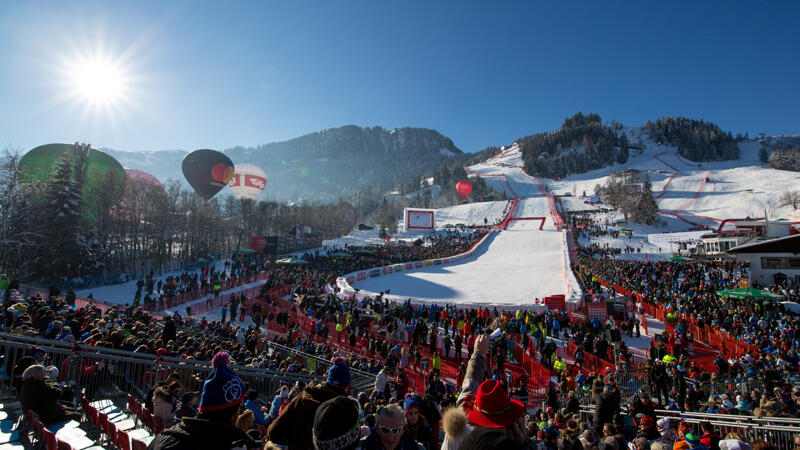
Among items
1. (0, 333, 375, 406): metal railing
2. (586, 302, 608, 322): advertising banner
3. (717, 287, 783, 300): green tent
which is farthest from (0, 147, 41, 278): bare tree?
(717, 287, 783, 300): green tent

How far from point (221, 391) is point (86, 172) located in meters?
37.9

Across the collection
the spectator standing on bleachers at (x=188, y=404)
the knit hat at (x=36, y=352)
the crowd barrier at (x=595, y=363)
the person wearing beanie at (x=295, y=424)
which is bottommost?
the crowd barrier at (x=595, y=363)

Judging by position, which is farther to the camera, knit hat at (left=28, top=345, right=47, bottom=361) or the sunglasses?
knit hat at (left=28, top=345, right=47, bottom=361)

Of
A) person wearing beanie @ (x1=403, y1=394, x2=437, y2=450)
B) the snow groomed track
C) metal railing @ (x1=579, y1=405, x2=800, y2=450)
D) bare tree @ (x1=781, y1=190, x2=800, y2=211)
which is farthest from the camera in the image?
bare tree @ (x1=781, y1=190, x2=800, y2=211)

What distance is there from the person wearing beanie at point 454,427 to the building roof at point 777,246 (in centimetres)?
3269

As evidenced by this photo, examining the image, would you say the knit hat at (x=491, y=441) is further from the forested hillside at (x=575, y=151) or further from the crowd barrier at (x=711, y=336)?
the forested hillside at (x=575, y=151)

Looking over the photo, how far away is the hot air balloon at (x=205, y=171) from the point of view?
41.7 m

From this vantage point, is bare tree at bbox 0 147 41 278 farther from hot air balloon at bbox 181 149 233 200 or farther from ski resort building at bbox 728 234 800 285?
ski resort building at bbox 728 234 800 285

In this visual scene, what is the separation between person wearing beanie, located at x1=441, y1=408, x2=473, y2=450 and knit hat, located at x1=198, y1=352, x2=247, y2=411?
1145 mm

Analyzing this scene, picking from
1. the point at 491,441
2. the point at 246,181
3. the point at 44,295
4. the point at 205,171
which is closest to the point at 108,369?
the point at 491,441

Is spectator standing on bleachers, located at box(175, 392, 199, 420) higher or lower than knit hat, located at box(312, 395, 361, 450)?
lower

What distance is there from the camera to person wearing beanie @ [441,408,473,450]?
209 centimetres

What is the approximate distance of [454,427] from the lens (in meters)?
2.09

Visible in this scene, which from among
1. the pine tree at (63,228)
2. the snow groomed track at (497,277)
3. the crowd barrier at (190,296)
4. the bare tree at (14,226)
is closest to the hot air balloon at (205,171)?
the pine tree at (63,228)
